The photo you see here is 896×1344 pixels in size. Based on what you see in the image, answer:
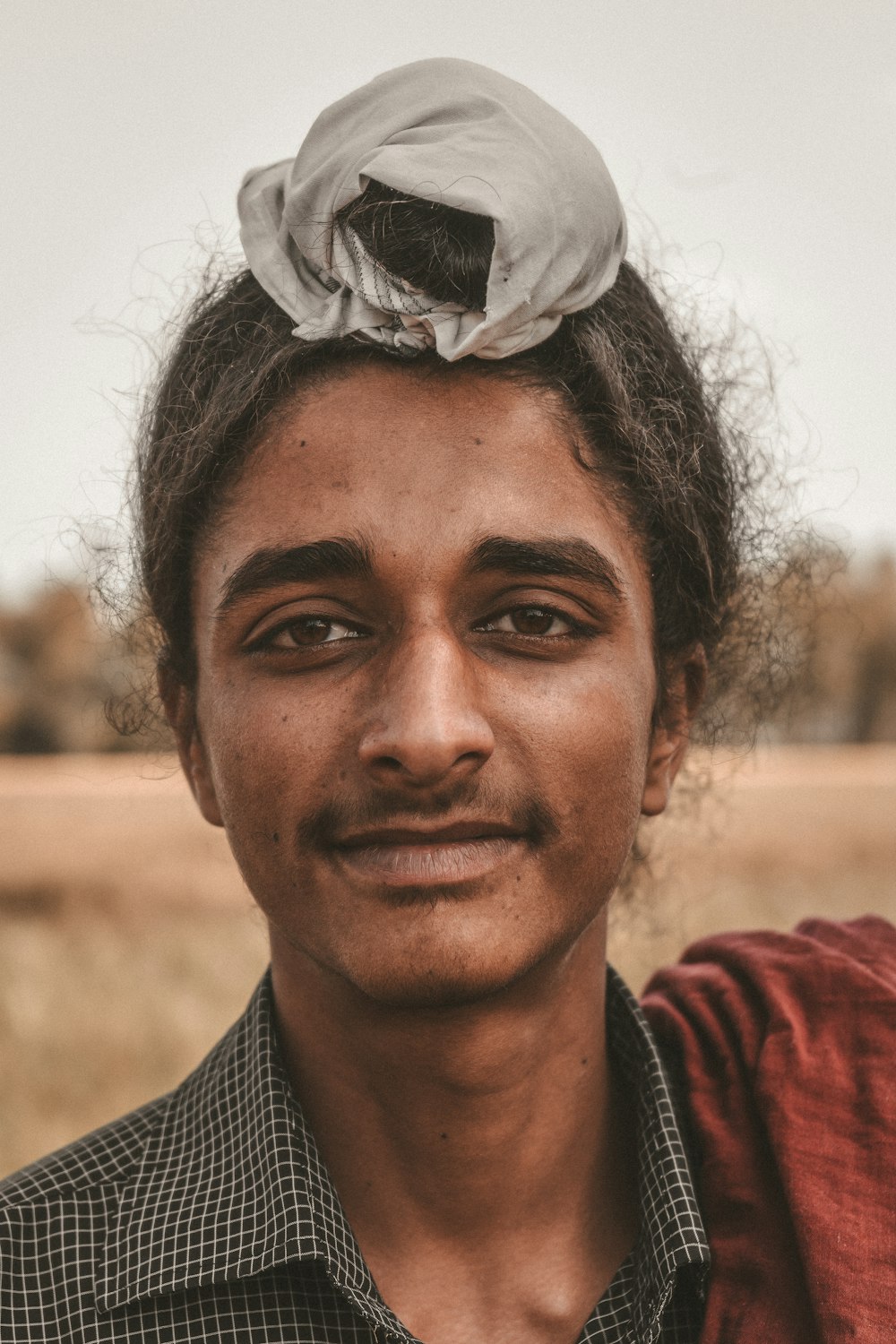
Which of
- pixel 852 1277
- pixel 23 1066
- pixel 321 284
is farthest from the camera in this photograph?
pixel 23 1066

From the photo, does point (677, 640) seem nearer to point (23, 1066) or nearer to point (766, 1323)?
point (766, 1323)

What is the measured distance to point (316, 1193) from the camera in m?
2.21

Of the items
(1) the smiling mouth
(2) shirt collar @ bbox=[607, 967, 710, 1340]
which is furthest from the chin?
(2) shirt collar @ bbox=[607, 967, 710, 1340]

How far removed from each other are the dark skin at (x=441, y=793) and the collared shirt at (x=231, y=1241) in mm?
113

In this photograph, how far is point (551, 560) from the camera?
2.25m

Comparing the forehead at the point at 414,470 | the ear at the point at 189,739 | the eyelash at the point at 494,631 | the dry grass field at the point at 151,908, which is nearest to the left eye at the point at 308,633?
the eyelash at the point at 494,631

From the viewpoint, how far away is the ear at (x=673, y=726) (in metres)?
2.60

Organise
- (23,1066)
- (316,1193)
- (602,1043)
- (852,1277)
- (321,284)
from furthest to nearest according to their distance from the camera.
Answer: (23,1066), (602,1043), (321,284), (316,1193), (852,1277)

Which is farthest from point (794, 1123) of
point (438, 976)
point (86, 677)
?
point (86, 677)

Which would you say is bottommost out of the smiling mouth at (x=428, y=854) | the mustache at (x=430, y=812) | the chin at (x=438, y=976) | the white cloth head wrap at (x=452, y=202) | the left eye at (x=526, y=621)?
the chin at (x=438, y=976)

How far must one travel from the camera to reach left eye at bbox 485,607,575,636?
226cm

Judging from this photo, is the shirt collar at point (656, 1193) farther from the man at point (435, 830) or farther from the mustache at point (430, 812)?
the mustache at point (430, 812)

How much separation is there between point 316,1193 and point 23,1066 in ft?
17.0

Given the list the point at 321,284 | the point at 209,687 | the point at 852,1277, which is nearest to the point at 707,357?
the point at 321,284
